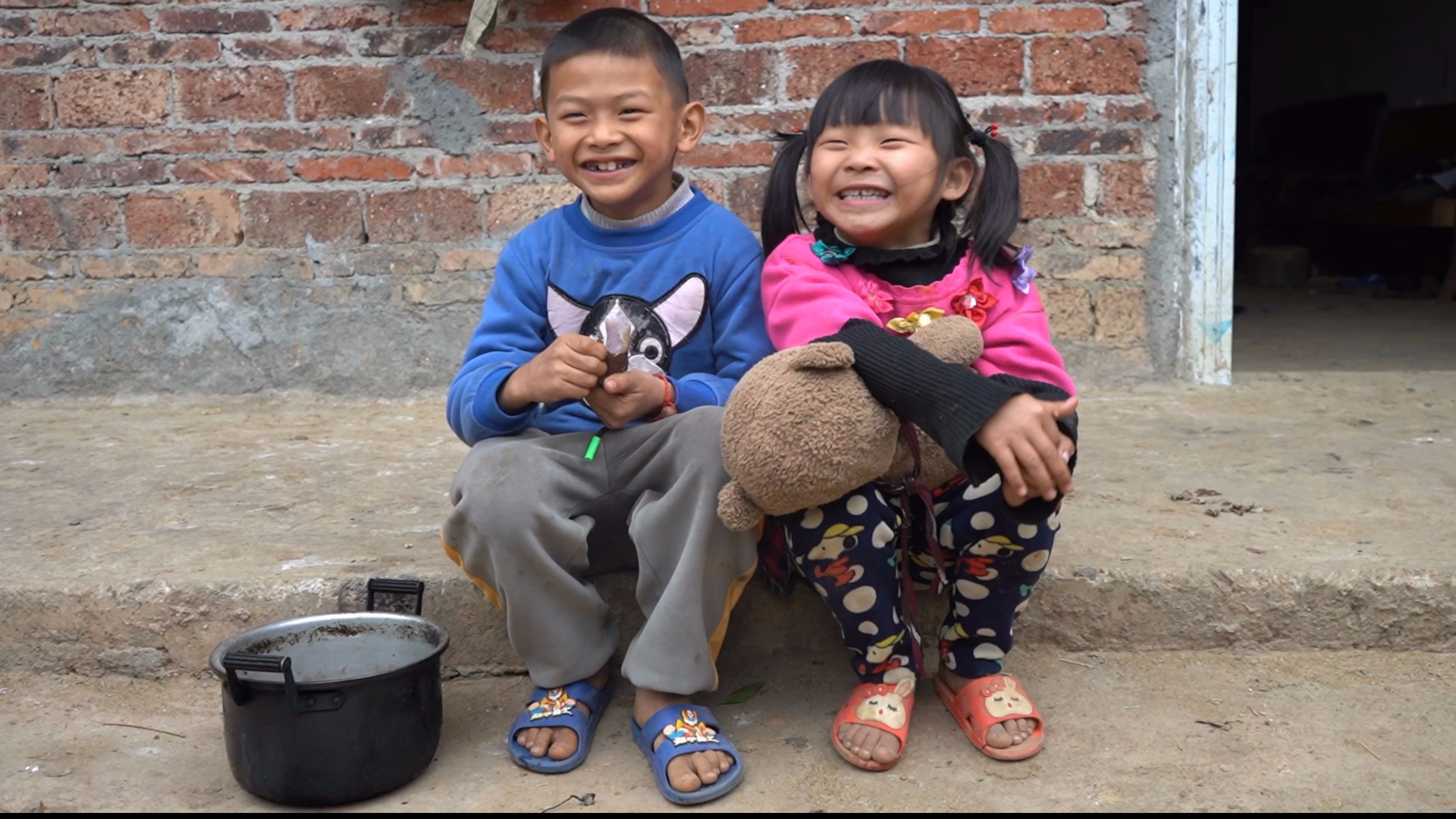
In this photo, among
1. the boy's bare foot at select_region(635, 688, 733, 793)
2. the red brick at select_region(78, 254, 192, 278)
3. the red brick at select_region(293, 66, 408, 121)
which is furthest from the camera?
the red brick at select_region(78, 254, 192, 278)

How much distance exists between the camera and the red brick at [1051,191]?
347 cm

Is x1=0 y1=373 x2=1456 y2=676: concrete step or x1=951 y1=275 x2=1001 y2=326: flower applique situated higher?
x1=951 y1=275 x2=1001 y2=326: flower applique

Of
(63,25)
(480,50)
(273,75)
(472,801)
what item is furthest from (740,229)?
(63,25)

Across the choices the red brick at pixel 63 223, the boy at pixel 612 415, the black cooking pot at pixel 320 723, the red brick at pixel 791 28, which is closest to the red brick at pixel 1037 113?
the red brick at pixel 791 28

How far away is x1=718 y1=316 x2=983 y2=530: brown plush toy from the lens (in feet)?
5.52

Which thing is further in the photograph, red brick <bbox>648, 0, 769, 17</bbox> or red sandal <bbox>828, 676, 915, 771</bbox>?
red brick <bbox>648, 0, 769, 17</bbox>

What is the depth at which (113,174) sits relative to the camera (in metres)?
3.57

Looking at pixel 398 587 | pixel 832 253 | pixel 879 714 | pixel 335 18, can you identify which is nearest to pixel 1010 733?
pixel 879 714

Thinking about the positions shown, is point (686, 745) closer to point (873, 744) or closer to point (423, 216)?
point (873, 744)

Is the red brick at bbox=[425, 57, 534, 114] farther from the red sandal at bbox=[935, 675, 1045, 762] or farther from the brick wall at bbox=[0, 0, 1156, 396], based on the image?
the red sandal at bbox=[935, 675, 1045, 762]

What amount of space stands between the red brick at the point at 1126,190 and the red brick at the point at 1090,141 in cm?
4

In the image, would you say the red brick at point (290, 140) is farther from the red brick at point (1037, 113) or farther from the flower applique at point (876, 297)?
the flower applique at point (876, 297)

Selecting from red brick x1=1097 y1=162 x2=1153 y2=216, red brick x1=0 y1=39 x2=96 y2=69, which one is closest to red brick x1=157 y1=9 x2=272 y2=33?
red brick x1=0 y1=39 x2=96 y2=69

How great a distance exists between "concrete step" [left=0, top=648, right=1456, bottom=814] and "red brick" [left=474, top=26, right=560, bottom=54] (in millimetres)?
1947
